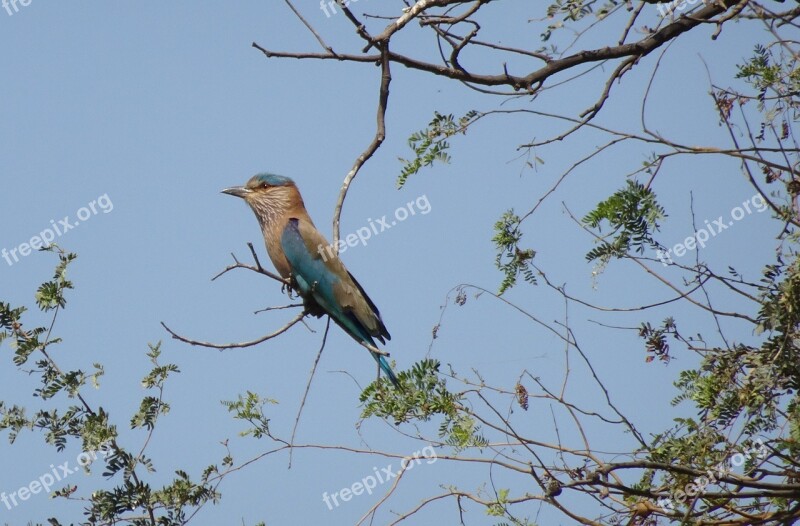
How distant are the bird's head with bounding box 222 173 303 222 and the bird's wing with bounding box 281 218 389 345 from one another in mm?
378

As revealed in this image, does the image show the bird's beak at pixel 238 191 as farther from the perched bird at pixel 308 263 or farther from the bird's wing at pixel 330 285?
the bird's wing at pixel 330 285

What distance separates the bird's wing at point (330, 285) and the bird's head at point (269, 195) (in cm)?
38

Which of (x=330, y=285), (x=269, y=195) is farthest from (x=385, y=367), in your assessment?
(x=269, y=195)

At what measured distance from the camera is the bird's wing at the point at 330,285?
5.79 meters

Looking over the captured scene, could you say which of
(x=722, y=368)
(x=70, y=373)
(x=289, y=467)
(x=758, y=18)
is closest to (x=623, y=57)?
(x=758, y=18)

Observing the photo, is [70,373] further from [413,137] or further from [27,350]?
[413,137]

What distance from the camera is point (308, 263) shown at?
19.3 feet

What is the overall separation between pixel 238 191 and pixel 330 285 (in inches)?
54.2

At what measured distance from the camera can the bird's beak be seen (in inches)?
264

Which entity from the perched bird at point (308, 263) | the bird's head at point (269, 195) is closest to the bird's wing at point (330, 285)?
the perched bird at point (308, 263)

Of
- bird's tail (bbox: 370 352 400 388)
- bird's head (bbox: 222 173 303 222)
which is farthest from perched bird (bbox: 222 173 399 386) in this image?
bird's tail (bbox: 370 352 400 388)

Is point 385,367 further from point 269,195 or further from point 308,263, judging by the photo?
point 269,195

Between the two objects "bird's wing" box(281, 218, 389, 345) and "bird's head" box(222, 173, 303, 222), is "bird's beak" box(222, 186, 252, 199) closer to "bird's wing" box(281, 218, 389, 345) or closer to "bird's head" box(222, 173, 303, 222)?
"bird's head" box(222, 173, 303, 222)

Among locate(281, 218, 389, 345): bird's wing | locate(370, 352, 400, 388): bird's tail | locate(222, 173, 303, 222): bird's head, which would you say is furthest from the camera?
locate(222, 173, 303, 222): bird's head
